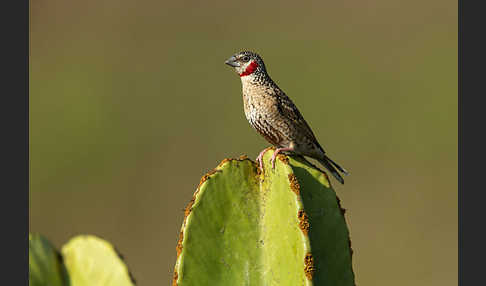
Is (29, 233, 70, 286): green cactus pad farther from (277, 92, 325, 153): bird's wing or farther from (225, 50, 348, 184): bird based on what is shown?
(277, 92, 325, 153): bird's wing

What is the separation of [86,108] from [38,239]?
1163 cm

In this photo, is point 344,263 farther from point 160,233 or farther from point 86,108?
point 86,108

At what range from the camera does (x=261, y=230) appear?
3432mm

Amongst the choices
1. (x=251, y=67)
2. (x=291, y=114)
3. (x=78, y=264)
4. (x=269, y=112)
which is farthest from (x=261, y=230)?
(x=251, y=67)

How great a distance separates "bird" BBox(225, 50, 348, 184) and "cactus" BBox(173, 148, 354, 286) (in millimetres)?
1508

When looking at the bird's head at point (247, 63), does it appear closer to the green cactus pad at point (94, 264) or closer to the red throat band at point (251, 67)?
the red throat band at point (251, 67)

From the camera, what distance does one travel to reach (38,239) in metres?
3.88

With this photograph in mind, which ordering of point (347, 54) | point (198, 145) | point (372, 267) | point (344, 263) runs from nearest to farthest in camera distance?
point (344, 263)
point (372, 267)
point (198, 145)
point (347, 54)

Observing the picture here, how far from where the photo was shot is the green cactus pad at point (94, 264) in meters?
3.82

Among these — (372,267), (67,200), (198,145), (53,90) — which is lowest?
(372,267)

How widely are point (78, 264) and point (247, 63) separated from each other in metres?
1.92

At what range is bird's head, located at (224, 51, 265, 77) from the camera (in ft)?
16.8

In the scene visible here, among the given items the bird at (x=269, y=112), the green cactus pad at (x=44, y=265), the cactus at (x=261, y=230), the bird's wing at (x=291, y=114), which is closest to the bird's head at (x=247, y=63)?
the bird at (x=269, y=112)

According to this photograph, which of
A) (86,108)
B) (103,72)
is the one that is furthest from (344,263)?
(103,72)
